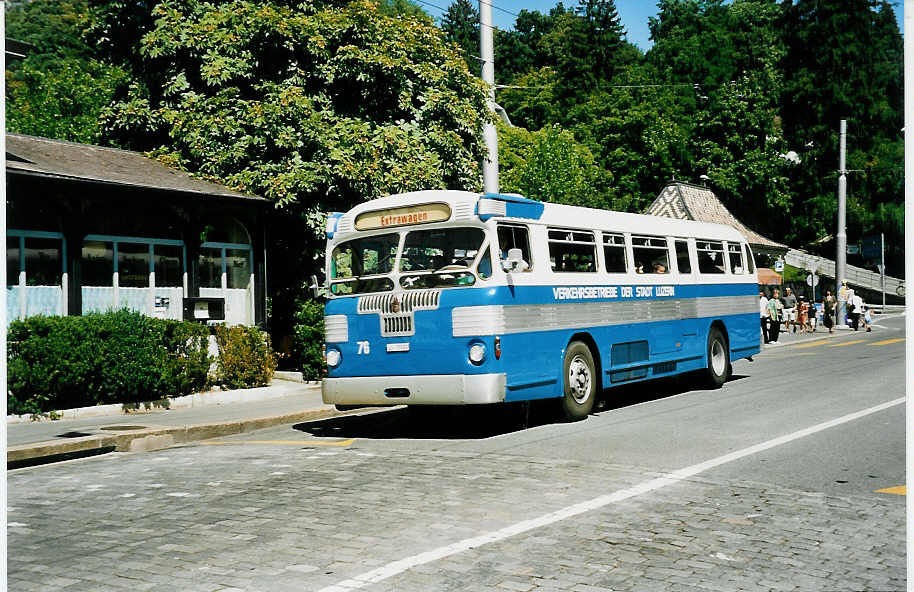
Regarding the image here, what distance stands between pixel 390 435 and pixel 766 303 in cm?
2260

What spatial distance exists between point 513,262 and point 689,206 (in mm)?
45151

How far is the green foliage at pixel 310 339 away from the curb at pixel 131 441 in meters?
5.09

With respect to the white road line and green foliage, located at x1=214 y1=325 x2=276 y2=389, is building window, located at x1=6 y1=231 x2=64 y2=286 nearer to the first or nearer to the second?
green foliage, located at x1=214 y1=325 x2=276 y2=389

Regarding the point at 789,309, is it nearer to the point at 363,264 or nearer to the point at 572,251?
the point at 572,251

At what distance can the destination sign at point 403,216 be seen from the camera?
12047 millimetres

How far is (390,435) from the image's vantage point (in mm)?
12359

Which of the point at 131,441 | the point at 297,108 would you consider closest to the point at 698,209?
the point at 297,108

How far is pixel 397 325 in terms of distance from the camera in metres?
11.9

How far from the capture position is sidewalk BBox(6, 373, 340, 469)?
11.5 m

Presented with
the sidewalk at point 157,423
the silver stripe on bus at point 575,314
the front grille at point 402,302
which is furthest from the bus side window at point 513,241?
the sidewalk at point 157,423

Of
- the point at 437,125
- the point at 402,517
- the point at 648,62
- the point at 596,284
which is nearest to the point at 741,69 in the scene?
the point at 648,62

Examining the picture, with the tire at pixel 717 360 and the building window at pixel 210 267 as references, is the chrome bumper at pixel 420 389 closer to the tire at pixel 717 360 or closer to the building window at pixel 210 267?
the tire at pixel 717 360

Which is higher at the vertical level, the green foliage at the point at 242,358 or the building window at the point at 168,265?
the building window at the point at 168,265

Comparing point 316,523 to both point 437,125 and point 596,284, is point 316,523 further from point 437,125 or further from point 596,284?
point 437,125
